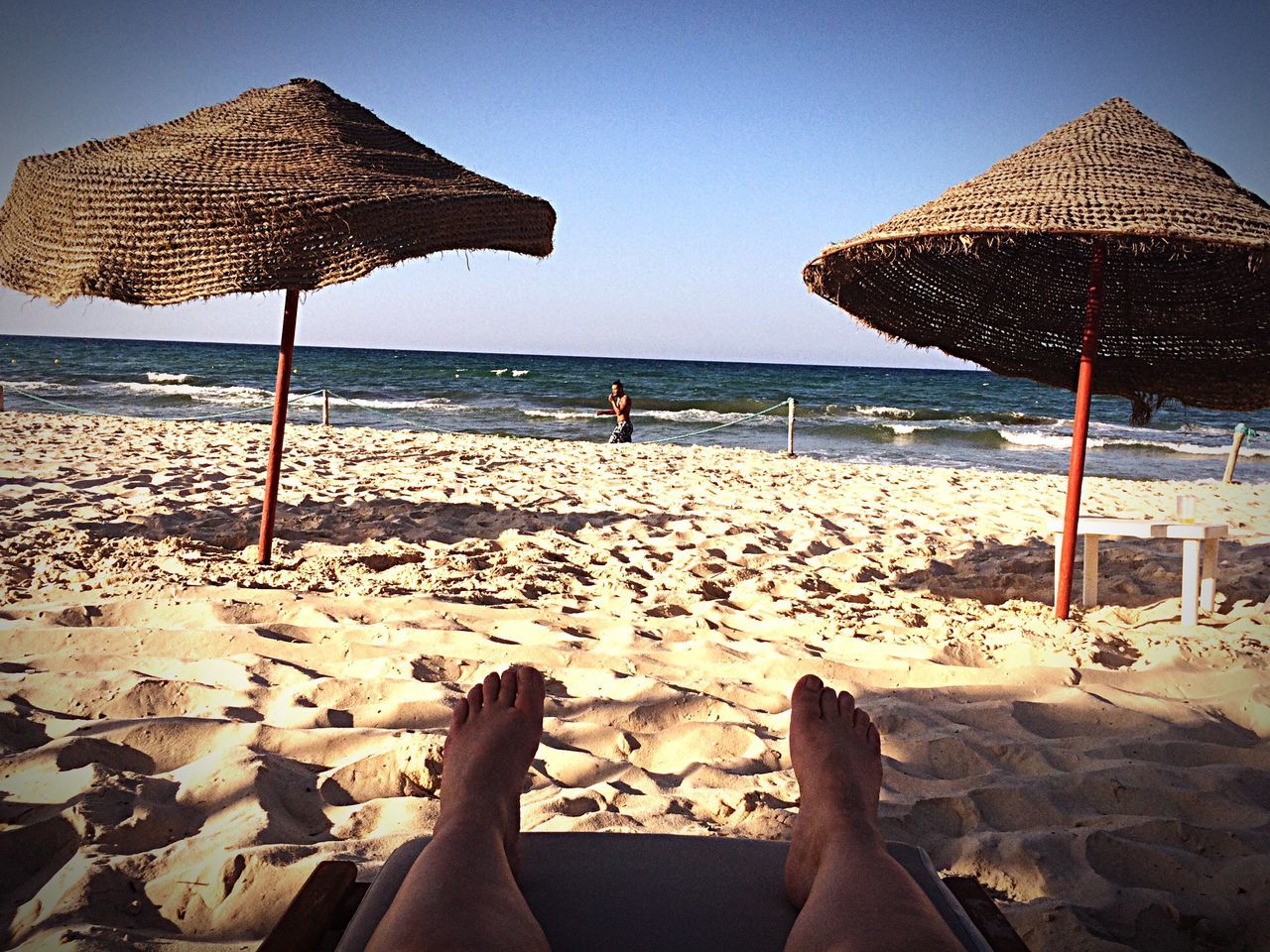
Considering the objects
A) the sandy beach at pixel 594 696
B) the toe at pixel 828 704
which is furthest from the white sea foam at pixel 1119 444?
the toe at pixel 828 704

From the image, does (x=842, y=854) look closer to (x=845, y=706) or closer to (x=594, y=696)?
(x=845, y=706)

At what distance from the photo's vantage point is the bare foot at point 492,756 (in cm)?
135

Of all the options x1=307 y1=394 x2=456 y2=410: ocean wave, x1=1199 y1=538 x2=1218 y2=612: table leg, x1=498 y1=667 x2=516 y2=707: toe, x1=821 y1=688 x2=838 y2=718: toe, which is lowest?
x1=498 y1=667 x2=516 y2=707: toe

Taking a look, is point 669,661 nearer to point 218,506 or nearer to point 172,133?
point 172,133

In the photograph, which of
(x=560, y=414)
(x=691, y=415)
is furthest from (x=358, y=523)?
(x=691, y=415)

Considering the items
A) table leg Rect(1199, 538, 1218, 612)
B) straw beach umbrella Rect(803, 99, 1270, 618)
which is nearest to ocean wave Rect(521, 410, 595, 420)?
straw beach umbrella Rect(803, 99, 1270, 618)

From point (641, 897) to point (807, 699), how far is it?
0.62 metres

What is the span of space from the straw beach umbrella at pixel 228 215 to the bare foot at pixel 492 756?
145 cm

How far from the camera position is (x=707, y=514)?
18.0 ft

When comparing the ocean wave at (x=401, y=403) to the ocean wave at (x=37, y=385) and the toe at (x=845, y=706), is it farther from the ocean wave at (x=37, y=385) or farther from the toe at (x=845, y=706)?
the toe at (x=845, y=706)

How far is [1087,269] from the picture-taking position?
12.2ft

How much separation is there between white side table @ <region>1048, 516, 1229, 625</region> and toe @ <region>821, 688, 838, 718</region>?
202cm

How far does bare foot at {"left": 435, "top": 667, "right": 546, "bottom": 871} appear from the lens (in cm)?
135

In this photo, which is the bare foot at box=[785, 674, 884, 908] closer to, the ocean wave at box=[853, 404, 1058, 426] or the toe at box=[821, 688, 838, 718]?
the toe at box=[821, 688, 838, 718]
